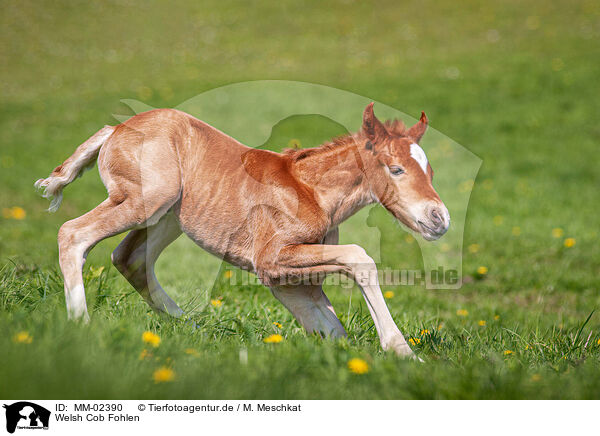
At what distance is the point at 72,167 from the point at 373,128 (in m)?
1.99

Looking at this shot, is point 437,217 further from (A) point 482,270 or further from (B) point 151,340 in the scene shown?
(A) point 482,270

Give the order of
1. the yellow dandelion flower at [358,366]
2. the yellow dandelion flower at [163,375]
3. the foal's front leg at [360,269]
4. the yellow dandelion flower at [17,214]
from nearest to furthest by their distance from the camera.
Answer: the yellow dandelion flower at [163,375] < the yellow dandelion flower at [358,366] < the foal's front leg at [360,269] < the yellow dandelion flower at [17,214]

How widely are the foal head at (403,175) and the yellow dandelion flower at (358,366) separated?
3.04 ft

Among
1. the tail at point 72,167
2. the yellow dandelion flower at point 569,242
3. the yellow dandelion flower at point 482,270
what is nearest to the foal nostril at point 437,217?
the tail at point 72,167

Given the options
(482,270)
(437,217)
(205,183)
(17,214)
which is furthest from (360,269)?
(17,214)

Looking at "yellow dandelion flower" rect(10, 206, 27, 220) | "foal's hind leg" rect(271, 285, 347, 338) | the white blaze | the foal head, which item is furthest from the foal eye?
"yellow dandelion flower" rect(10, 206, 27, 220)

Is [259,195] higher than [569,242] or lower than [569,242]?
higher

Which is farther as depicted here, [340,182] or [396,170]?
[340,182]

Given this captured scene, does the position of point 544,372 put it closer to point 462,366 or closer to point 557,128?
point 462,366

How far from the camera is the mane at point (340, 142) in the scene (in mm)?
3609

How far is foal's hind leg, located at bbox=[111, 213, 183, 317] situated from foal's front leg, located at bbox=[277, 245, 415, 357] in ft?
3.81

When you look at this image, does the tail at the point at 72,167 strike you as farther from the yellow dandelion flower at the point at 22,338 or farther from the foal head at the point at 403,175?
the foal head at the point at 403,175
